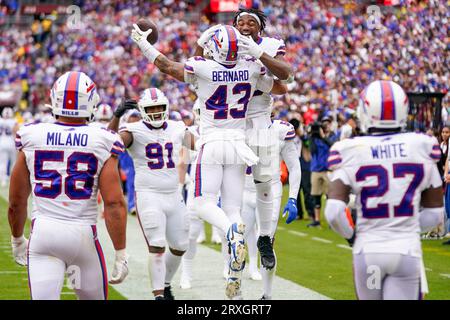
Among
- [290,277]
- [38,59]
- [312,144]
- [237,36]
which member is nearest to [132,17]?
[38,59]

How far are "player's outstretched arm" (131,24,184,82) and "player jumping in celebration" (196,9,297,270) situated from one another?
0.96ft

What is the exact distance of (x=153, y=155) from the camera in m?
8.44

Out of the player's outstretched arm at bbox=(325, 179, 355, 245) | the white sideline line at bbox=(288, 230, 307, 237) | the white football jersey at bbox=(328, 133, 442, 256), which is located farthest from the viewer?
the white sideline line at bbox=(288, 230, 307, 237)

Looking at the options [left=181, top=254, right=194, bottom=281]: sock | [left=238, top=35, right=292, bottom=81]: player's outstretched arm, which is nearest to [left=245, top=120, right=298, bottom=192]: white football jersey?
[left=238, top=35, right=292, bottom=81]: player's outstretched arm

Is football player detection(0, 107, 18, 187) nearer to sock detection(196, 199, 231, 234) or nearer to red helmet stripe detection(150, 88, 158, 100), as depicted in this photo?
red helmet stripe detection(150, 88, 158, 100)

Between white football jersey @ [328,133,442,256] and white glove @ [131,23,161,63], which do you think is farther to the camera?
white glove @ [131,23,161,63]

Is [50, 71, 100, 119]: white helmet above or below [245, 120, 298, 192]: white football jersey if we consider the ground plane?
above

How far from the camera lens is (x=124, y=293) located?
355 inches

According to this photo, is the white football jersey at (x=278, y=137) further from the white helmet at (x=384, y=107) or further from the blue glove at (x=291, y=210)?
the white helmet at (x=384, y=107)

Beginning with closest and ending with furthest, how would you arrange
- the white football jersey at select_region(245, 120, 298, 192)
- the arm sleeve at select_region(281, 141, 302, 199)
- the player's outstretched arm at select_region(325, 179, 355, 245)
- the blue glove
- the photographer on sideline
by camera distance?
the player's outstretched arm at select_region(325, 179, 355, 245)
the blue glove
the white football jersey at select_region(245, 120, 298, 192)
the arm sleeve at select_region(281, 141, 302, 199)
the photographer on sideline

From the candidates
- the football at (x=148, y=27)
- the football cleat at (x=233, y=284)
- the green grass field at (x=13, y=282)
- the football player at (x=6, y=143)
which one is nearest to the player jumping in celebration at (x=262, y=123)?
the football at (x=148, y=27)

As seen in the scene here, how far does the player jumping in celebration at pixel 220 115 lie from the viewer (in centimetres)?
716

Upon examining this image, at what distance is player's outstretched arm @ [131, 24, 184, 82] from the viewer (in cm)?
723
